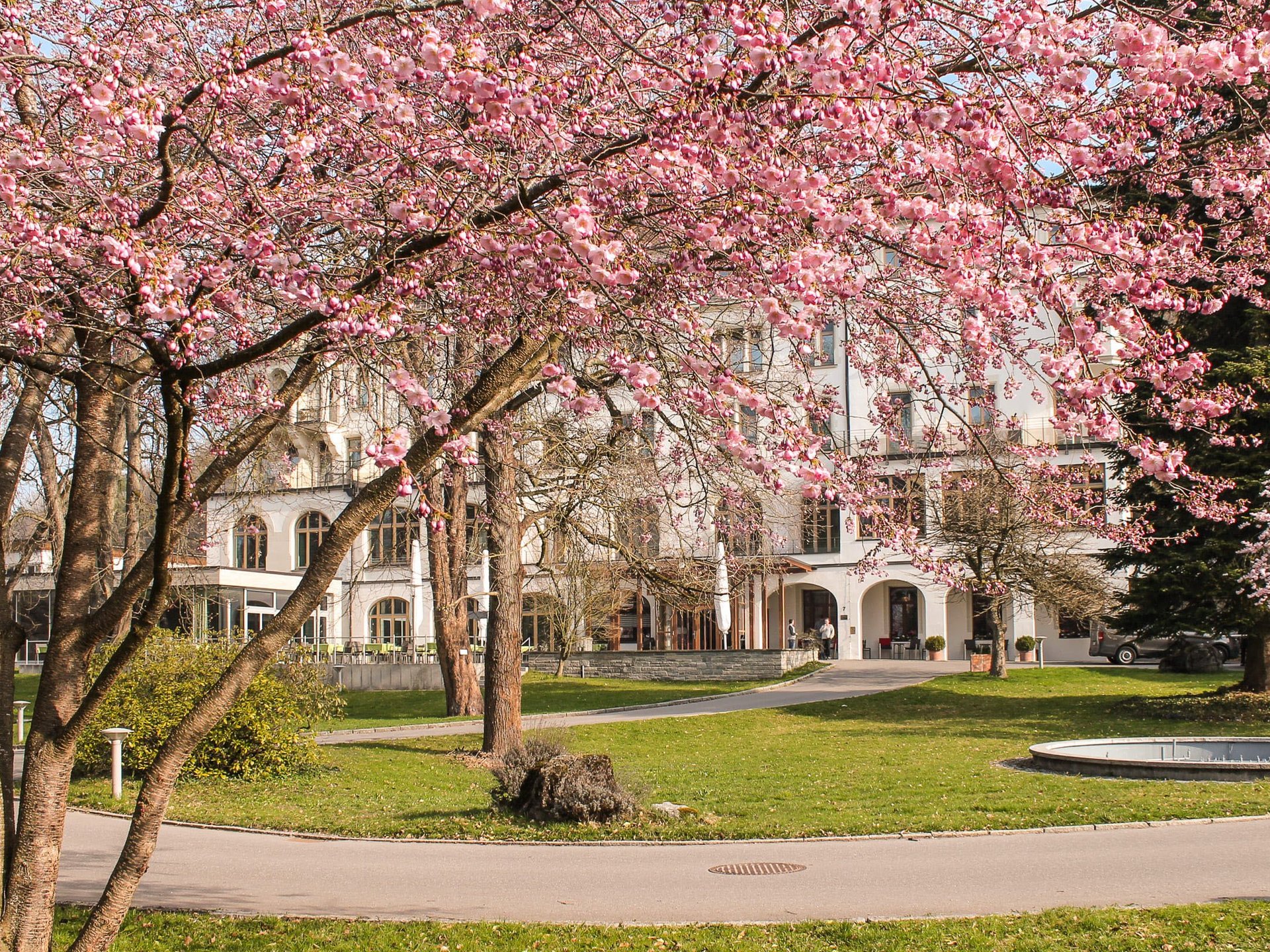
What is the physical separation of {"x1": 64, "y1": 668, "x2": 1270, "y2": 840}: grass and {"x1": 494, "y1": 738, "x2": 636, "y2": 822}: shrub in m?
0.23

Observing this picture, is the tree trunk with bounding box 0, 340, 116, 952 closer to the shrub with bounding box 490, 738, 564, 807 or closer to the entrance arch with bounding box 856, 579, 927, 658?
the shrub with bounding box 490, 738, 564, 807

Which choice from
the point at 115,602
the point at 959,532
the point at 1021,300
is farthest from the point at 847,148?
the point at 959,532

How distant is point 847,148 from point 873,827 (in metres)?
8.17

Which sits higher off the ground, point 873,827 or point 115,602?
point 115,602

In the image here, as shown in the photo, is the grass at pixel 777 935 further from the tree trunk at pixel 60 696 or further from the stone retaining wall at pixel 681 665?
the stone retaining wall at pixel 681 665

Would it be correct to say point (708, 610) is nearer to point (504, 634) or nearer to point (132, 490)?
point (504, 634)

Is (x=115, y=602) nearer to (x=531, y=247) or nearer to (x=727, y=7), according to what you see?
(x=531, y=247)

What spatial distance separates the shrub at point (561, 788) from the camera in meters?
12.0

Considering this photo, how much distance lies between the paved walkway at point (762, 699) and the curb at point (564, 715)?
2 cm

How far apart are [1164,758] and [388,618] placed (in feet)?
128

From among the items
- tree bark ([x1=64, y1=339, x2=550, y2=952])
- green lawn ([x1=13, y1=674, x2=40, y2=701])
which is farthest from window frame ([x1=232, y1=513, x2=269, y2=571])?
tree bark ([x1=64, y1=339, x2=550, y2=952])

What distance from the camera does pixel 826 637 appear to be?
147ft

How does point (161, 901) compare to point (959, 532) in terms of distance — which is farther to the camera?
point (959, 532)

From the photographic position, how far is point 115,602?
6020 millimetres
